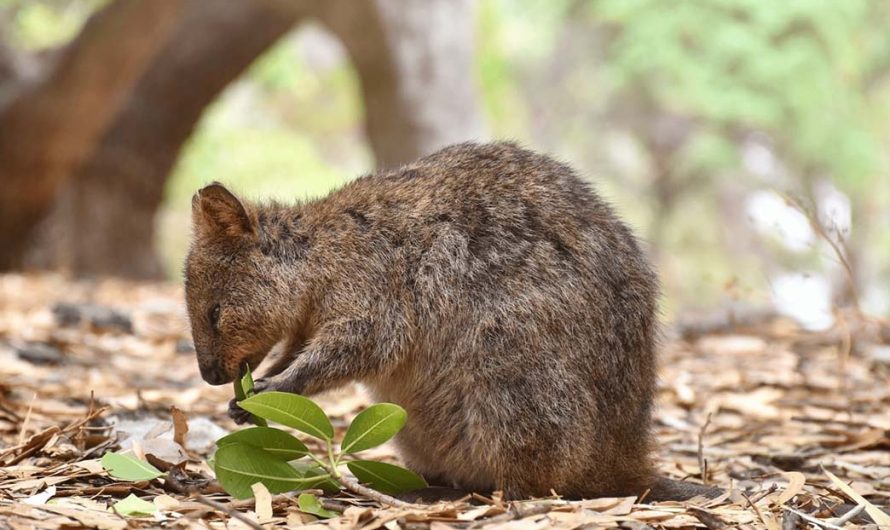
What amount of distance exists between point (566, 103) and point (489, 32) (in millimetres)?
9595

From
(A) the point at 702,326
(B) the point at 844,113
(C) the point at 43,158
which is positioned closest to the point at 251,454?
(A) the point at 702,326

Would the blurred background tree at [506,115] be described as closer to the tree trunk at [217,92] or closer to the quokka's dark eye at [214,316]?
the tree trunk at [217,92]

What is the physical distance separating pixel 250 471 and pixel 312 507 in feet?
0.87

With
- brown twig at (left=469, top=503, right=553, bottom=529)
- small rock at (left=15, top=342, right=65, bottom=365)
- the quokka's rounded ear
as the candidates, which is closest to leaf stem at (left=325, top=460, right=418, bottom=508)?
brown twig at (left=469, top=503, right=553, bottom=529)

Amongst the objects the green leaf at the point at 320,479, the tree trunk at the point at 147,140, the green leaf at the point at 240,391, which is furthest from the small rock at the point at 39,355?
the tree trunk at the point at 147,140

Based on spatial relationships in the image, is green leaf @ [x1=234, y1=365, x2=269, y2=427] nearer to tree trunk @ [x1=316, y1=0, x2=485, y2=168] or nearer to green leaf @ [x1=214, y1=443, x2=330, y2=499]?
green leaf @ [x1=214, y1=443, x2=330, y2=499]

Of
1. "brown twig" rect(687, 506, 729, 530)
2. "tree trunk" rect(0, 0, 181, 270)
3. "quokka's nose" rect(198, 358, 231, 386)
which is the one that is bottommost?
"brown twig" rect(687, 506, 729, 530)

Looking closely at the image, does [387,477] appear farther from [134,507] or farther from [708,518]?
[708,518]

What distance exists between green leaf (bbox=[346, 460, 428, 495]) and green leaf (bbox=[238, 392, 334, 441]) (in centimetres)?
18

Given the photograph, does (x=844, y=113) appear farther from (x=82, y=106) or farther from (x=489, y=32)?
(x=82, y=106)

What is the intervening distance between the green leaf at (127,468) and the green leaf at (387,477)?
661 millimetres

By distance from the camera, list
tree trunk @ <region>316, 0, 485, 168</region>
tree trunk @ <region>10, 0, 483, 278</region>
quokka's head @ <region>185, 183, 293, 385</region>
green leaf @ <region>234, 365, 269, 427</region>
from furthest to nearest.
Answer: tree trunk @ <region>10, 0, 483, 278</region> < tree trunk @ <region>316, 0, 485, 168</region> < quokka's head @ <region>185, 183, 293, 385</region> < green leaf @ <region>234, 365, 269, 427</region>

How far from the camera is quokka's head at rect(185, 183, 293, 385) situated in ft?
12.4

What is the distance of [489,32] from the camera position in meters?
17.5
